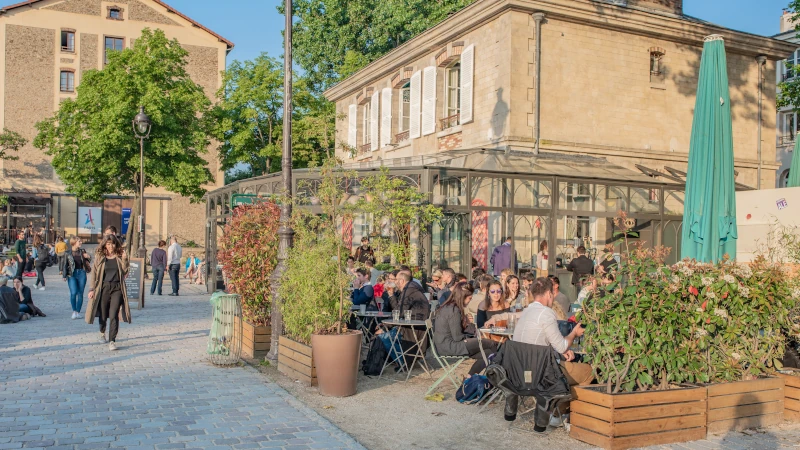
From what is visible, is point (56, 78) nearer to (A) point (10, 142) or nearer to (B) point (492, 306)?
(A) point (10, 142)

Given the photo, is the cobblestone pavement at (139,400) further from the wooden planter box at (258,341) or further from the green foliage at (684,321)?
the green foliage at (684,321)

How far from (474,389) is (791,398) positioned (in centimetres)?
300

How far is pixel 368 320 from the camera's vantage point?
404 inches

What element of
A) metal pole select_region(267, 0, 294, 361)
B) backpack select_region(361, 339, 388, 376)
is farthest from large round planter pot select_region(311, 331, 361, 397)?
metal pole select_region(267, 0, 294, 361)

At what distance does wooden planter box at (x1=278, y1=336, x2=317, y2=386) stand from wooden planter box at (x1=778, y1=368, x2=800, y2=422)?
469 centimetres

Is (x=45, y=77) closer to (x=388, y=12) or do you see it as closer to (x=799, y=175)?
(x=388, y=12)

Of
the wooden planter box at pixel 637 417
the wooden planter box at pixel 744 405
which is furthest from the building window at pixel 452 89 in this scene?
the wooden planter box at pixel 637 417

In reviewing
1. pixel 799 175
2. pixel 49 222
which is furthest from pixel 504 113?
pixel 49 222

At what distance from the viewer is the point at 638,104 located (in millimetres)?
19172

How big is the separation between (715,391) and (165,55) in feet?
94.4

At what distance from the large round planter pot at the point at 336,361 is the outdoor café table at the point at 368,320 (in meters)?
1.87

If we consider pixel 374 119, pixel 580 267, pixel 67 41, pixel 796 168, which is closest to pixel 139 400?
pixel 580 267

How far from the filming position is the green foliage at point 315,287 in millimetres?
7703

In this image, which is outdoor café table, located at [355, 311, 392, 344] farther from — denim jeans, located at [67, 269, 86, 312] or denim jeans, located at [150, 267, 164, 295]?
denim jeans, located at [150, 267, 164, 295]
